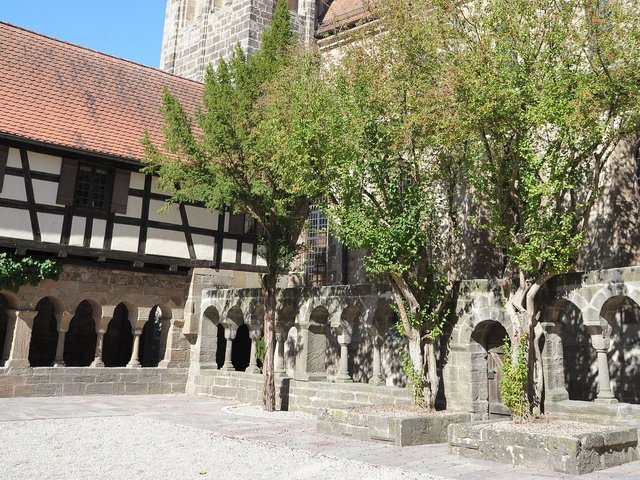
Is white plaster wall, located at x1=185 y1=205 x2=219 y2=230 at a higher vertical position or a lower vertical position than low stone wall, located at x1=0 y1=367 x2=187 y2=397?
higher

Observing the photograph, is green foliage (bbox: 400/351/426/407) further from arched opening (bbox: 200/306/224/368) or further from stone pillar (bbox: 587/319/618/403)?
arched opening (bbox: 200/306/224/368)

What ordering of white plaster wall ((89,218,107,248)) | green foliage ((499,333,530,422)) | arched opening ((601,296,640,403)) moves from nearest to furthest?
green foliage ((499,333,530,422)) → arched opening ((601,296,640,403)) → white plaster wall ((89,218,107,248))

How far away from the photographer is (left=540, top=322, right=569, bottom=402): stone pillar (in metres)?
8.55

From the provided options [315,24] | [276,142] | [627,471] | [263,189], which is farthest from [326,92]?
[315,24]

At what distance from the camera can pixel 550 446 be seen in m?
6.20

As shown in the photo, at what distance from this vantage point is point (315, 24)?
2158 centimetres

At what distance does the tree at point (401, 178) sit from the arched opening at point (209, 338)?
19.5ft

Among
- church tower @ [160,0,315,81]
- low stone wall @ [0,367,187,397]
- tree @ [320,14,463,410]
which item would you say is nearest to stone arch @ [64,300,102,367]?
low stone wall @ [0,367,187,397]

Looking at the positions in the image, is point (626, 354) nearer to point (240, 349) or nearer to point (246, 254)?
point (246, 254)

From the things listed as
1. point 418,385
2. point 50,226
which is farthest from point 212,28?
point 418,385

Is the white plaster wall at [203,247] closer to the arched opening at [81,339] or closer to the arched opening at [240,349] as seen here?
the arched opening at [240,349]

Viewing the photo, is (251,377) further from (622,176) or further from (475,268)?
(622,176)

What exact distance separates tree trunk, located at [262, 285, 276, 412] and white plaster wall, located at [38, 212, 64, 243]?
4540 millimetres

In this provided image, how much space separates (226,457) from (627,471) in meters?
4.16
